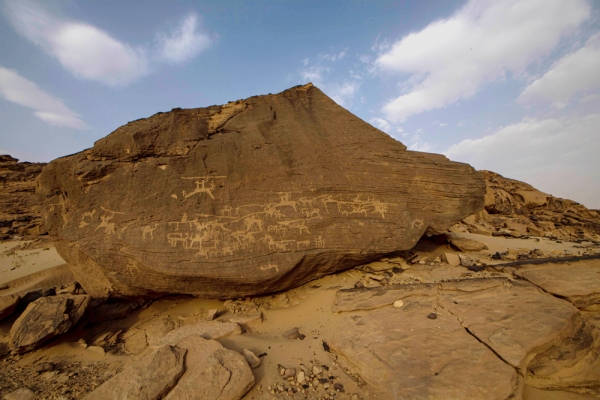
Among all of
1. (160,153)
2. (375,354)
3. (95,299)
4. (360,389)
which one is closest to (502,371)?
(375,354)

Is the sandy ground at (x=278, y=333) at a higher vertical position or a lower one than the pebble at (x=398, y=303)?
lower

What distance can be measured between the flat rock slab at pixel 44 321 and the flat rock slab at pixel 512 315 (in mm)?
6331

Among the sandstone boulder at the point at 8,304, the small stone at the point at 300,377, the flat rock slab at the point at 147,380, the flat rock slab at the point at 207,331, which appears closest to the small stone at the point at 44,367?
the sandstone boulder at the point at 8,304

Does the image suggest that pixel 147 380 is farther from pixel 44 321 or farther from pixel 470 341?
pixel 470 341

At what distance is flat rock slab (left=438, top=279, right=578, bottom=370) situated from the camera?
2.98 meters

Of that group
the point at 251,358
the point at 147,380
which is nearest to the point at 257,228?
the point at 251,358

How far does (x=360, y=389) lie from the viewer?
287cm

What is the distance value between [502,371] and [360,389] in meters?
1.49

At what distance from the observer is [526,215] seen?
13.7 m

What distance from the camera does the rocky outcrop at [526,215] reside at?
991cm

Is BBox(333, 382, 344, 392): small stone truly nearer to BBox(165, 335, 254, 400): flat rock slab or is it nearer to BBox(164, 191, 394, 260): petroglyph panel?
BBox(165, 335, 254, 400): flat rock slab

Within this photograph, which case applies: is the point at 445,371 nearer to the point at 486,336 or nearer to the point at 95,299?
the point at 486,336

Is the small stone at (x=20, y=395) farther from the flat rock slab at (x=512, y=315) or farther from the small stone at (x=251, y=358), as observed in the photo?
the flat rock slab at (x=512, y=315)

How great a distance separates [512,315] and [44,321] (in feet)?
24.0
